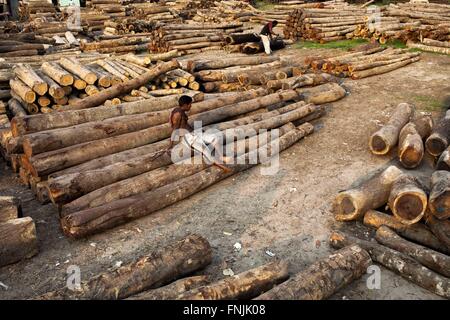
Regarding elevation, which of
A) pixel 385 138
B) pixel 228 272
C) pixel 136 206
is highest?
pixel 385 138

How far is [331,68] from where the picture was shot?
50.1ft

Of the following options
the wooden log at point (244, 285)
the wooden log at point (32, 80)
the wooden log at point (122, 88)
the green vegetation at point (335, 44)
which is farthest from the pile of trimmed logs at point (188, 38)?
the wooden log at point (244, 285)

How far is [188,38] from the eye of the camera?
20.3m

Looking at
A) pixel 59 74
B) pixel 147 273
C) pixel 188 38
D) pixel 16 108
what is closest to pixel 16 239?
pixel 147 273

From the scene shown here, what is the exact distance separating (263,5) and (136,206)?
1208 inches

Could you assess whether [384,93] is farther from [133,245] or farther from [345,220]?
[133,245]

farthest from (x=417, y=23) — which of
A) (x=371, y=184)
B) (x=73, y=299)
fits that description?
(x=73, y=299)

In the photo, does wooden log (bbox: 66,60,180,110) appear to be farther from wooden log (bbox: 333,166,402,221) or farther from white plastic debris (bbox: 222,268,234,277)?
wooden log (bbox: 333,166,402,221)

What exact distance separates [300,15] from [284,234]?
17818 mm

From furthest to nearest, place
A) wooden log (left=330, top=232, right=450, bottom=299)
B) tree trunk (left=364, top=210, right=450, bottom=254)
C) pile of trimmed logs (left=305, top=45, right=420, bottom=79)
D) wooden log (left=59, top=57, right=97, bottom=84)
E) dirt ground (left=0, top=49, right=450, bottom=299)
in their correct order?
pile of trimmed logs (left=305, top=45, right=420, bottom=79), wooden log (left=59, top=57, right=97, bottom=84), tree trunk (left=364, top=210, right=450, bottom=254), dirt ground (left=0, top=49, right=450, bottom=299), wooden log (left=330, top=232, right=450, bottom=299)

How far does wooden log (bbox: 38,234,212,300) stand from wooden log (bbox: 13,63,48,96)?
289 inches

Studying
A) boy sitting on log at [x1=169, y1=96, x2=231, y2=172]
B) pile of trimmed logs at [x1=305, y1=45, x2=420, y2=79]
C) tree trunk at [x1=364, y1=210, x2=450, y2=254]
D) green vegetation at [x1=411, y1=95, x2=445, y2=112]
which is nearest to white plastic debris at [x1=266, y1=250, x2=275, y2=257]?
tree trunk at [x1=364, y1=210, x2=450, y2=254]

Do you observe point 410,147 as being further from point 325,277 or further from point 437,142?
point 325,277

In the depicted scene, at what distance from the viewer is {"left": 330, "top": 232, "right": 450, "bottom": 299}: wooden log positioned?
5105 millimetres
